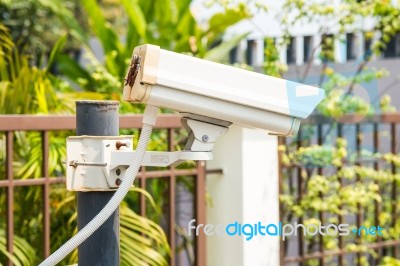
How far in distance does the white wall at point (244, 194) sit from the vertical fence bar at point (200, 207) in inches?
6.0

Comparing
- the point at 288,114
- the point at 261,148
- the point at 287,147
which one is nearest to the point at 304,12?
the point at 287,147

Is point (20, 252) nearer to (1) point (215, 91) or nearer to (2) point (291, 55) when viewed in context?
(1) point (215, 91)

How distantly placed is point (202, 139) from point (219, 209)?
2.19 metres

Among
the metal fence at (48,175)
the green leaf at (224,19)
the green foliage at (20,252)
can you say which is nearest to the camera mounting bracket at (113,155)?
the metal fence at (48,175)

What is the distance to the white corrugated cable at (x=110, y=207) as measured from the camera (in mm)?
1661

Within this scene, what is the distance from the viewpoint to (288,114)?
1.74m

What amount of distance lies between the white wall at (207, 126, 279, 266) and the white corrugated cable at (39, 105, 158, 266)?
2.12 m

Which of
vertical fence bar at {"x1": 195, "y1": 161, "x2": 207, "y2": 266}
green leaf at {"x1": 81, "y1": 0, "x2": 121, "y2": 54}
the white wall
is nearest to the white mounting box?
vertical fence bar at {"x1": 195, "y1": 161, "x2": 207, "y2": 266}

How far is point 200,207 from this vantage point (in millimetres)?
3738

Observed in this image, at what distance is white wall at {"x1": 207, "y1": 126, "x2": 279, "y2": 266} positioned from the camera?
12.6 ft

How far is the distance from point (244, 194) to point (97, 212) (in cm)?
208

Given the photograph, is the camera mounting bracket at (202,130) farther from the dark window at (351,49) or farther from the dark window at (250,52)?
the dark window at (250,52)

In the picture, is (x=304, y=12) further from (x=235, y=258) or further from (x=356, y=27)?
(x=235, y=258)

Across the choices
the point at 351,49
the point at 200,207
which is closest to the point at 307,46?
the point at 351,49
